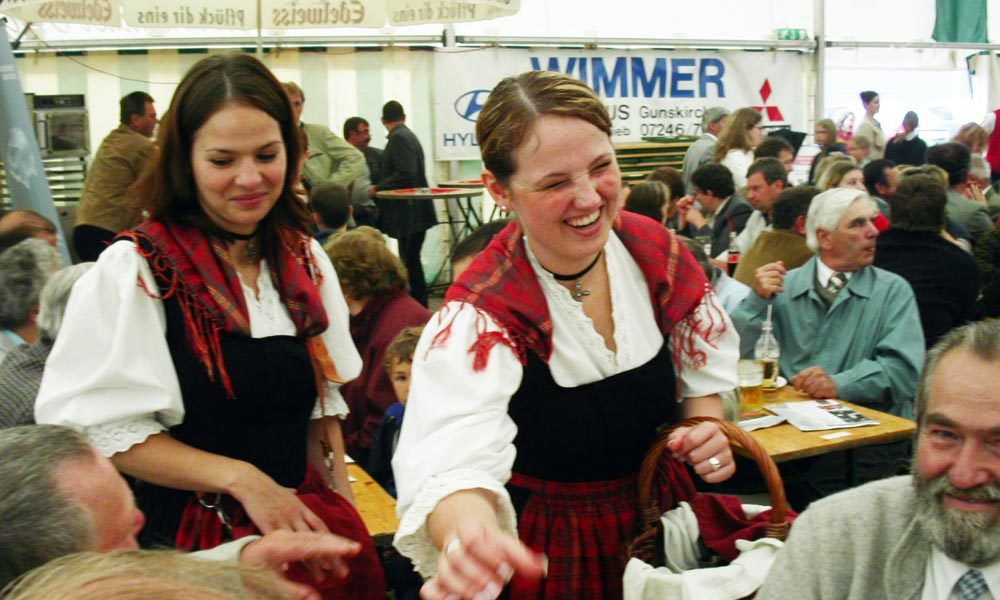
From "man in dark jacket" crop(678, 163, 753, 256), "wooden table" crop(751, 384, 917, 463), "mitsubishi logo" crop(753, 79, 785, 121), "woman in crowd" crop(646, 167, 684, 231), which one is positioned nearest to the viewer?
"wooden table" crop(751, 384, 917, 463)

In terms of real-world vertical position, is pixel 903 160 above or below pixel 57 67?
below

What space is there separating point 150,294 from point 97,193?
527cm

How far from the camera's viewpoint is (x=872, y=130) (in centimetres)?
1146

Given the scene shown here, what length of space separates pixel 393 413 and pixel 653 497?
1853 mm

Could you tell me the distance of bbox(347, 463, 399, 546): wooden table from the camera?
290 centimetres

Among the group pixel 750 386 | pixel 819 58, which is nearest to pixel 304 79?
pixel 819 58

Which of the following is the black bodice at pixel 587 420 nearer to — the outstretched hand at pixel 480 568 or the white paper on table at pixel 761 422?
→ the outstretched hand at pixel 480 568

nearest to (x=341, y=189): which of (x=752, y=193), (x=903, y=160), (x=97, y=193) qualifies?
(x=97, y=193)

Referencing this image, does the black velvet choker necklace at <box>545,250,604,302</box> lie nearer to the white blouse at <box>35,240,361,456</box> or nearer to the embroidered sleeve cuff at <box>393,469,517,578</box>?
the embroidered sleeve cuff at <box>393,469,517,578</box>

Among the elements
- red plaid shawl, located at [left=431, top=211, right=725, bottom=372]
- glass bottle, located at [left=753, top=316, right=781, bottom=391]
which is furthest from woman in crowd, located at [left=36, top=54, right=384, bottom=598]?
glass bottle, located at [left=753, top=316, right=781, bottom=391]

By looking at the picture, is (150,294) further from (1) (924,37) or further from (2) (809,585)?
(1) (924,37)

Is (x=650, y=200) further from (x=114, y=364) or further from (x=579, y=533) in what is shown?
(x=114, y=364)

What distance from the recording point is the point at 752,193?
6723 millimetres

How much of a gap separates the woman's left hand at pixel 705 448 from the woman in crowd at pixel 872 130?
10234mm
